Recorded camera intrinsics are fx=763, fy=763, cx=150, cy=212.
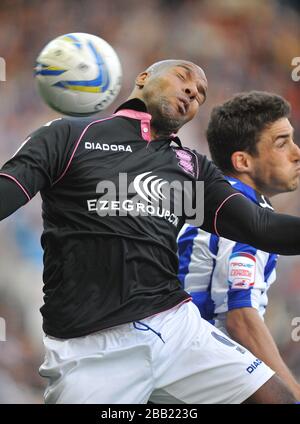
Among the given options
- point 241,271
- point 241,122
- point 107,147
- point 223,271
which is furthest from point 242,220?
point 241,122

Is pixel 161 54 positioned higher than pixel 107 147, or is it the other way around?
pixel 107 147

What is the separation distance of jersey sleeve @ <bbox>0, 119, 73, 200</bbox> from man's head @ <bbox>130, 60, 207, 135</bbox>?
1.69ft

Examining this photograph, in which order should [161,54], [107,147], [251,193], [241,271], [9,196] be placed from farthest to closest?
1. [161,54]
2. [251,193]
3. [241,271]
4. [107,147]
5. [9,196]

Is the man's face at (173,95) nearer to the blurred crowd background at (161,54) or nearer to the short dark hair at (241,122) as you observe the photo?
the short dark hair at (241,122)

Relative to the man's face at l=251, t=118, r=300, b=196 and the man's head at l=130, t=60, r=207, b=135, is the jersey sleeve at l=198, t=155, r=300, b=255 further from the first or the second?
the man's face at l=251, t=118, r=300, b=196

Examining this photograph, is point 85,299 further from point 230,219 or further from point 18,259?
point 18,259

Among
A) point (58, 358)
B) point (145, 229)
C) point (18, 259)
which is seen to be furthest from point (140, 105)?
point (18, 259)

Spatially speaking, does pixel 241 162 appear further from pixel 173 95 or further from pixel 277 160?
pixel 173 95

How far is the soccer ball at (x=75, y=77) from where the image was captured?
3.51 m

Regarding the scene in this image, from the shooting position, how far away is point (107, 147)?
10.8ft

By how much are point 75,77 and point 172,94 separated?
45 cm

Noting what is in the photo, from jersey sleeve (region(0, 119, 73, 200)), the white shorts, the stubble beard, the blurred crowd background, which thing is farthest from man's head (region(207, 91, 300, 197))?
the blurred crowd background
